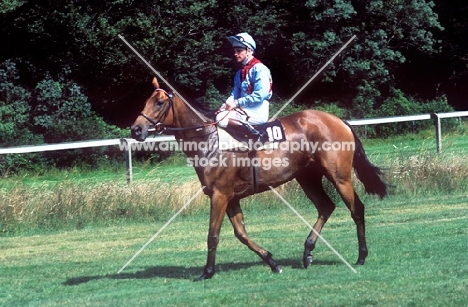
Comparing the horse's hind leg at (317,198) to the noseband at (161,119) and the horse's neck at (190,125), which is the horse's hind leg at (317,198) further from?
the noseband at (161,119)

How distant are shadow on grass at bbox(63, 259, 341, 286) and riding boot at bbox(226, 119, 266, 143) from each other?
1393mm

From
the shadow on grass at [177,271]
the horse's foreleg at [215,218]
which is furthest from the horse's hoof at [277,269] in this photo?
the horse's foreleg at [215,218]

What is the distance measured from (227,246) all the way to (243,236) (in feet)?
6.78

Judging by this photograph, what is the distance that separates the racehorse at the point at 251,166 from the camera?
10.4m

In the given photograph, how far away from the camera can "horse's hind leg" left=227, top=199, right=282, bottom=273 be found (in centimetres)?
1045

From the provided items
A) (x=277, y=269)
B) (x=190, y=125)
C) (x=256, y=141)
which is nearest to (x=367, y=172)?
(x=256, y=141)

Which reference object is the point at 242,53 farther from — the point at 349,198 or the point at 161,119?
the point at 349,198

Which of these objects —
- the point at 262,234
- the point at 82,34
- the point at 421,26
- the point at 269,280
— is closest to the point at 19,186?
the point at 262,234

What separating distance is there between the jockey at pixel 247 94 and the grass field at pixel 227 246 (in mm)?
1531

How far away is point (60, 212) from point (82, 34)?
15.7 meters

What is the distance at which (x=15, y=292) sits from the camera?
988 centimetres

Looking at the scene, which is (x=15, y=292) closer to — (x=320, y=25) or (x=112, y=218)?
(x=112, y=218)

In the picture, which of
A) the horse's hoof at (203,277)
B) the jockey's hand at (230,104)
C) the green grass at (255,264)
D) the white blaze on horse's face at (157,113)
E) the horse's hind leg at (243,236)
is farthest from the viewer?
the jockey's hand at (230,104)

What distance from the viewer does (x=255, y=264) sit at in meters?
11.1
